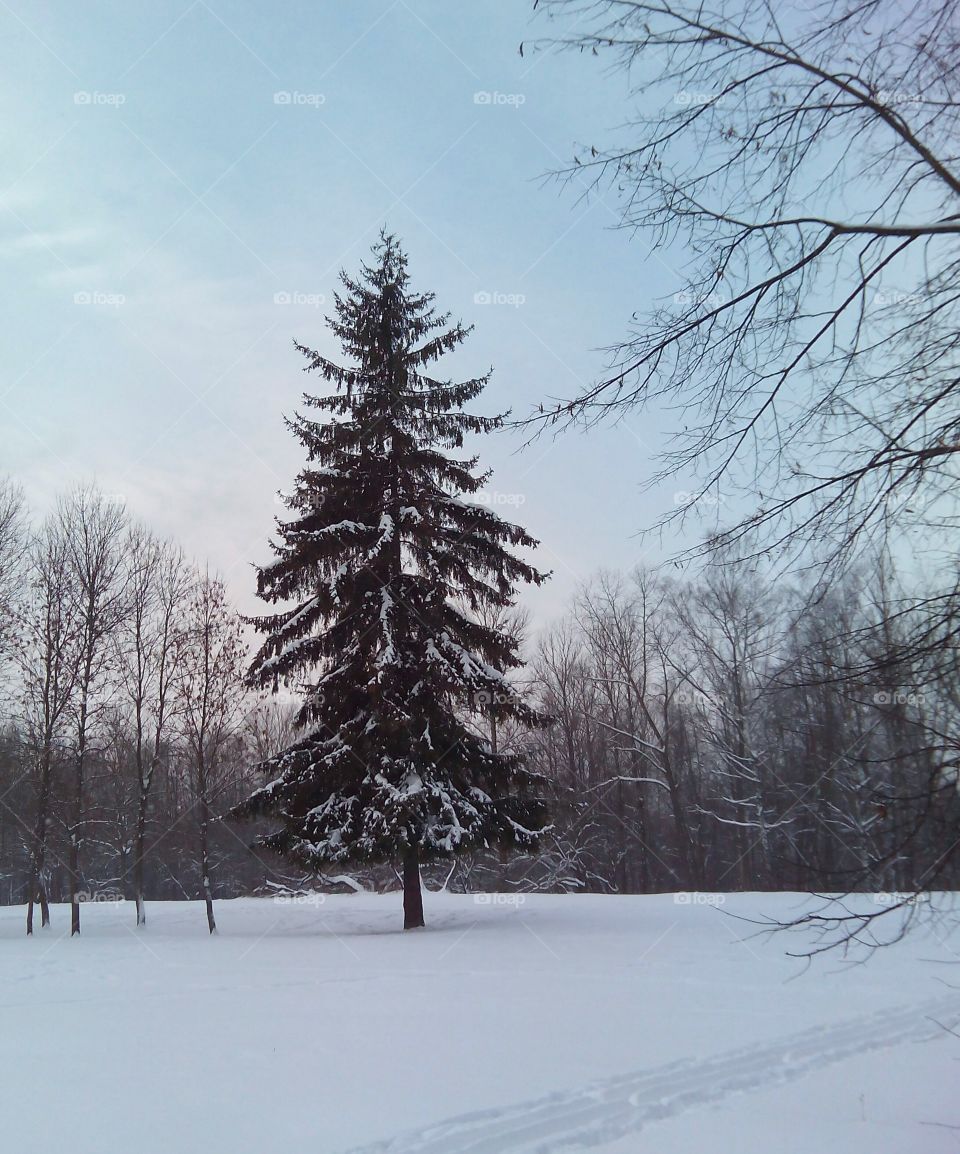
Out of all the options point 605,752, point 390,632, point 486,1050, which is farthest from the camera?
point 605,752

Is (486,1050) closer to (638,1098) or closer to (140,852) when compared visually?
(638,1098)

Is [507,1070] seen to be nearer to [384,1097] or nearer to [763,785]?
[384,1097]

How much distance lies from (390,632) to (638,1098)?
35.0 feet

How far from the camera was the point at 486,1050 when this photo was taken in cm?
712

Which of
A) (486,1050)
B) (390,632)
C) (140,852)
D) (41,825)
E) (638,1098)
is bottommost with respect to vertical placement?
(638,1098)

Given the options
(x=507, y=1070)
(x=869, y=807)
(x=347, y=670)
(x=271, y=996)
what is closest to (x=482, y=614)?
(x=347, y=670)

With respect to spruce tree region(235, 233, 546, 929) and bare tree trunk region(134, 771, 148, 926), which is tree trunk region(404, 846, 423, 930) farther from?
bare tree trunk region(134, 771, 148, 926)

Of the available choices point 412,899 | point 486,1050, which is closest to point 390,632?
point 412,899

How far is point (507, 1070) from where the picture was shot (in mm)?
6539

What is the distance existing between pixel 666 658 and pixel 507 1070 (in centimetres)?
2562

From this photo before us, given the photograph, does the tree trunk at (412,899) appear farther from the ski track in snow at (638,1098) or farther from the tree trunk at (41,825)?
the tree trunk at (41,825)

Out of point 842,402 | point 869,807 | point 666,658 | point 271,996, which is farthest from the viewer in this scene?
point 666,658

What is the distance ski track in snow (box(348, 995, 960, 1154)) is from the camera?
5.20 meters

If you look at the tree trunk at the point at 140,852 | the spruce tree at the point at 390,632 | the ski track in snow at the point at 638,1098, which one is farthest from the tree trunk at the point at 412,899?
the ski track in snow at the point at 638,1098
